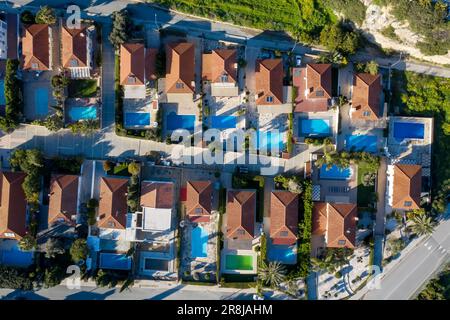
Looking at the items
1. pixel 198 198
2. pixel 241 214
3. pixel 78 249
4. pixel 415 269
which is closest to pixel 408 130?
pixel 415 269

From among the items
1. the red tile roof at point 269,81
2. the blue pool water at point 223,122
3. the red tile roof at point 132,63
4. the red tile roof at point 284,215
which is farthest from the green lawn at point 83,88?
the red tile roof at point 284,215

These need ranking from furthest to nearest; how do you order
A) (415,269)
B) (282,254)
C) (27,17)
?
(415,269) → (282,254) → (27,17)

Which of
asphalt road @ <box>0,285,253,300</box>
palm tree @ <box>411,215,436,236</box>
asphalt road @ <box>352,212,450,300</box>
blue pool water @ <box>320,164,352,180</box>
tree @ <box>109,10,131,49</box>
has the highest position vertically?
tree @ <box>109,10,131,49</box>

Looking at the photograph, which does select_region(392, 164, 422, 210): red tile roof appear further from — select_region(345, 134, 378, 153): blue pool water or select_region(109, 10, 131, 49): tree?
select_region(109, 10, 131, 49): tree

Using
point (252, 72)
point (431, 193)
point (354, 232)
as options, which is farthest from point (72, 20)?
point (431, 193)

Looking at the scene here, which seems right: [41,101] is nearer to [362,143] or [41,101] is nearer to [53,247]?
[53,247]

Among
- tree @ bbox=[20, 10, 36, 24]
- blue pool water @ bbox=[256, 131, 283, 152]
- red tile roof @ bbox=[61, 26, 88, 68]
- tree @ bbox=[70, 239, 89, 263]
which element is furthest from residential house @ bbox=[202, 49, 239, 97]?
tree @ bbox=[70, 239, 89, 263]

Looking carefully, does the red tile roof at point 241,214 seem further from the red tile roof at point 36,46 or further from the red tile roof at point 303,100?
the red tile roof at point 36,46
